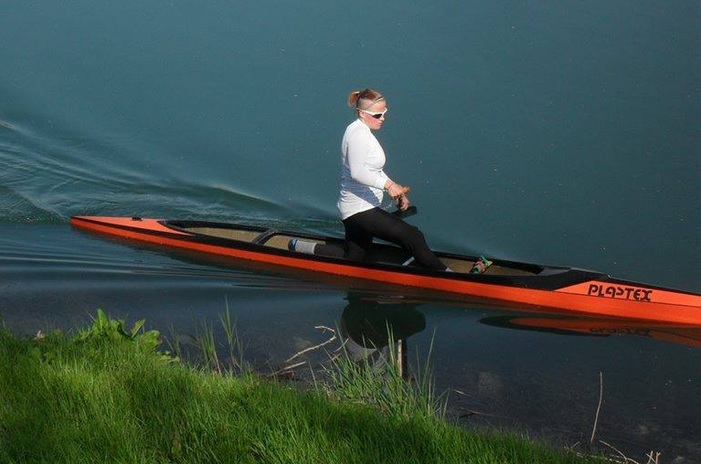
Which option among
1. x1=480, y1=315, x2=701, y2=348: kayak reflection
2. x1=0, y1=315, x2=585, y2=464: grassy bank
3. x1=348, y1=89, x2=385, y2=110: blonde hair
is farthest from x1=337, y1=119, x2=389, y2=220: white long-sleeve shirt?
x1=0, y1=315, x2=585, y2=464: grassy bank

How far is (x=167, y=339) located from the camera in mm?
8906

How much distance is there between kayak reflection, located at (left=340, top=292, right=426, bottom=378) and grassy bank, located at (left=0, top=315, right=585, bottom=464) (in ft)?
8.49

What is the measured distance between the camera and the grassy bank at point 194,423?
5766 mm

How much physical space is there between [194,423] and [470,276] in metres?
5.15

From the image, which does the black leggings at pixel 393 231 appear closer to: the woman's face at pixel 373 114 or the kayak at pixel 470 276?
the kayak at pixel 470 276

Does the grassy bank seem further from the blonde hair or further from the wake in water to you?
the wake in water

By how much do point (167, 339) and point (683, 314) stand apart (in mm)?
4671

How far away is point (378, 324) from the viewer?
1038cm

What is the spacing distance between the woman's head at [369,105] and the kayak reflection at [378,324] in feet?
5.76

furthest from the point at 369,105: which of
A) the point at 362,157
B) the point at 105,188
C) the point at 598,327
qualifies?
the point at 105,188

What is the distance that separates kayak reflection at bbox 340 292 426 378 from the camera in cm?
945

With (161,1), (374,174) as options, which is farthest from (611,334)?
(161,1)

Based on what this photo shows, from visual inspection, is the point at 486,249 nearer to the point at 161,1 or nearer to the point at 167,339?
the point at 167,339

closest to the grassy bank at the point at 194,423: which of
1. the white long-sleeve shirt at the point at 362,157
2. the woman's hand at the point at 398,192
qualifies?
the woman's hand at the point at 398,192
